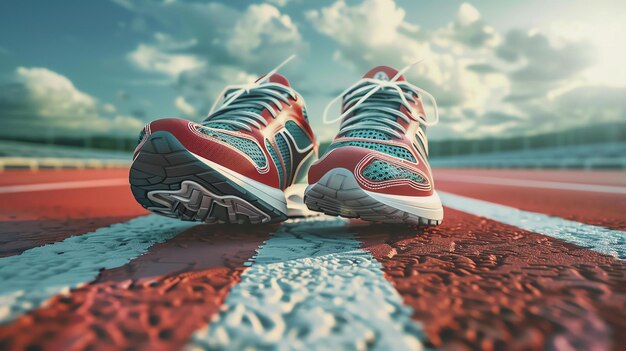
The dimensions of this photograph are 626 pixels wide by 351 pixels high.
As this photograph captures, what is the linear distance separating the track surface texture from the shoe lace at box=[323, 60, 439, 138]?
54 centimetres

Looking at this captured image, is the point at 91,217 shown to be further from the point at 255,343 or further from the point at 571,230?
the point at 571,230

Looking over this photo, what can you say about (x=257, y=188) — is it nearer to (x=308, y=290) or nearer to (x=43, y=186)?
(x=308, y=290)

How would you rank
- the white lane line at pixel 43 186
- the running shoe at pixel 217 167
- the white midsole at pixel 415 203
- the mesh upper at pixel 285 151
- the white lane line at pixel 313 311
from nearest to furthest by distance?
1. the white lane line at pixel 313 311
2. the running shoe at pixel 217 167
3. the white midsole at pixel 415 203
4. the mesh upper at pixel 285 151
5. the white lane line at pixel 43 186

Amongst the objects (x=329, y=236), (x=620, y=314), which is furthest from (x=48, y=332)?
(x=329, y=236)

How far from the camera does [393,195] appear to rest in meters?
1.49

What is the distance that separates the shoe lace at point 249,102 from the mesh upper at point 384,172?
0.58m

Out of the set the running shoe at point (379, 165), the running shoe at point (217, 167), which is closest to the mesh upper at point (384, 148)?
the running shoe at point (379, 165)

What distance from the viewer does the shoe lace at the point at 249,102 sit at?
1.83m

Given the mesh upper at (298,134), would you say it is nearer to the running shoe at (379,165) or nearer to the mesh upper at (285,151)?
the mesh upper at (285,151)

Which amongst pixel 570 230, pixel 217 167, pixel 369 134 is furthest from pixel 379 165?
pixel 570 230

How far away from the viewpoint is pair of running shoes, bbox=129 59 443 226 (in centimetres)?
137

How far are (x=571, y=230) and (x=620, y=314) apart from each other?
105cm

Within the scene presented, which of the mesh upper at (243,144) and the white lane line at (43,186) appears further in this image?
the white lane line at (43,186)

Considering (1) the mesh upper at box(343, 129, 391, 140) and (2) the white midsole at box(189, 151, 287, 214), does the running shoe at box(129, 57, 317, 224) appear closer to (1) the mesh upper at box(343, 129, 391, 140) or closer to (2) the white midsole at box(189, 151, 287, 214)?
(2) the white midsole at box(189, 151, 287, 214)
